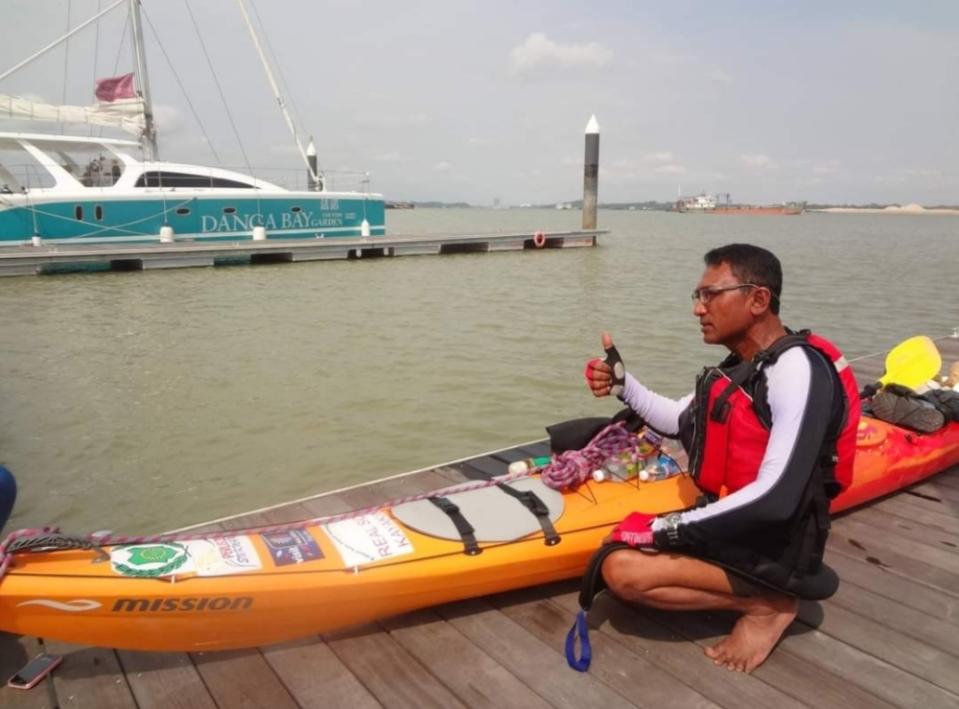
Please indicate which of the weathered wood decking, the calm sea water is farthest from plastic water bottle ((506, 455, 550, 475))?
the calm sea water

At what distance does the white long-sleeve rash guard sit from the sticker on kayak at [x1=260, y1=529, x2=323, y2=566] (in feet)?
4.39

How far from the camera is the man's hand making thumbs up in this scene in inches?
103

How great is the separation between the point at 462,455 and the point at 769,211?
11264 cm

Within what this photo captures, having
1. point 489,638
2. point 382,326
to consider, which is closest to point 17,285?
point 382,326

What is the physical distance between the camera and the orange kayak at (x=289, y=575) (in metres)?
2.11

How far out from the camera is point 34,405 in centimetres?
704

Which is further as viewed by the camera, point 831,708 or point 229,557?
point 229,557

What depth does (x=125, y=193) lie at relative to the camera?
18.9 meters

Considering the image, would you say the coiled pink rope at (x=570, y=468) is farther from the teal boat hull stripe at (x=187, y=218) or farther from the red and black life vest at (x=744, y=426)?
the teal boat hull stripe at (x=187, y=218)

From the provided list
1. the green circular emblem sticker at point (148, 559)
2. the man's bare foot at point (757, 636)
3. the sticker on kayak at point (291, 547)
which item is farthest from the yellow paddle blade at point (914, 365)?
the green circular emblem sticker at point (148, 559)

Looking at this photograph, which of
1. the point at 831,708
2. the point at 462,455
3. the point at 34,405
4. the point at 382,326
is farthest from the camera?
the point at 382,326

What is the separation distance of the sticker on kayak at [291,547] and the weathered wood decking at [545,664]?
319 mm

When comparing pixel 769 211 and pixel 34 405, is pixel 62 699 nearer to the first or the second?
pixel 34 405

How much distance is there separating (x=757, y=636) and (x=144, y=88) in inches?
880
